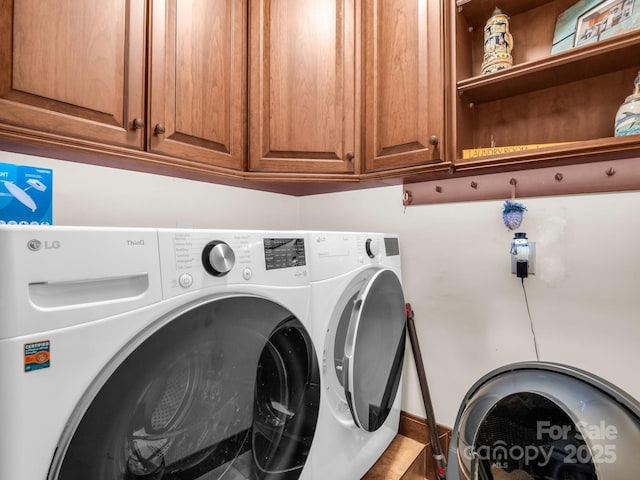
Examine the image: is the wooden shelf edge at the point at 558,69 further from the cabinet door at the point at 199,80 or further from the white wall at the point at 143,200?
the white wall at the point at 143,200

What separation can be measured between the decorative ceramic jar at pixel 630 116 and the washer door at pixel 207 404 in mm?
1194

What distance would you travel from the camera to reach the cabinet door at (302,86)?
133 cm

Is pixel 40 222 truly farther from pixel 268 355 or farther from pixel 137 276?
pixel 268 355

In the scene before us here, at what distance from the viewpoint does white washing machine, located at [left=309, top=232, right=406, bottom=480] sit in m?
0.99

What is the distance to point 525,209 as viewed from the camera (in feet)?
4.28

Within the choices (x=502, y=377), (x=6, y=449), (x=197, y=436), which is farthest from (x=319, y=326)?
(x=6, y=449)

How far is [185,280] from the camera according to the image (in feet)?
2.13

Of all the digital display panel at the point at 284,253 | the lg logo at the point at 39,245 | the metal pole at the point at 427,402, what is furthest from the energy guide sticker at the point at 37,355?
the metal pole at the point at 427,402

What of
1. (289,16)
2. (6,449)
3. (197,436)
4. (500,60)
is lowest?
(197,436)

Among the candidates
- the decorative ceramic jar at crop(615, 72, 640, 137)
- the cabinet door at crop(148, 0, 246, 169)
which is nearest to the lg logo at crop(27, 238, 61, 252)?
the cabinet door at crop(148, 0, 246, 169)

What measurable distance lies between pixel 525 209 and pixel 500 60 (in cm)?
58

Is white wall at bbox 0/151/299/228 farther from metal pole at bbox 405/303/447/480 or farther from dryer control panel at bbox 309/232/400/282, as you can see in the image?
metal pole at bbox 405/303/447/480

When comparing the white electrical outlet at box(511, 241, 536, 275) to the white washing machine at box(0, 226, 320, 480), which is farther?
the white electrical outlet at box(511, 241, 536, 275)

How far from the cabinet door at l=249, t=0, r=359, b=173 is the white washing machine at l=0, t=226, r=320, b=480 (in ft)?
1.92
